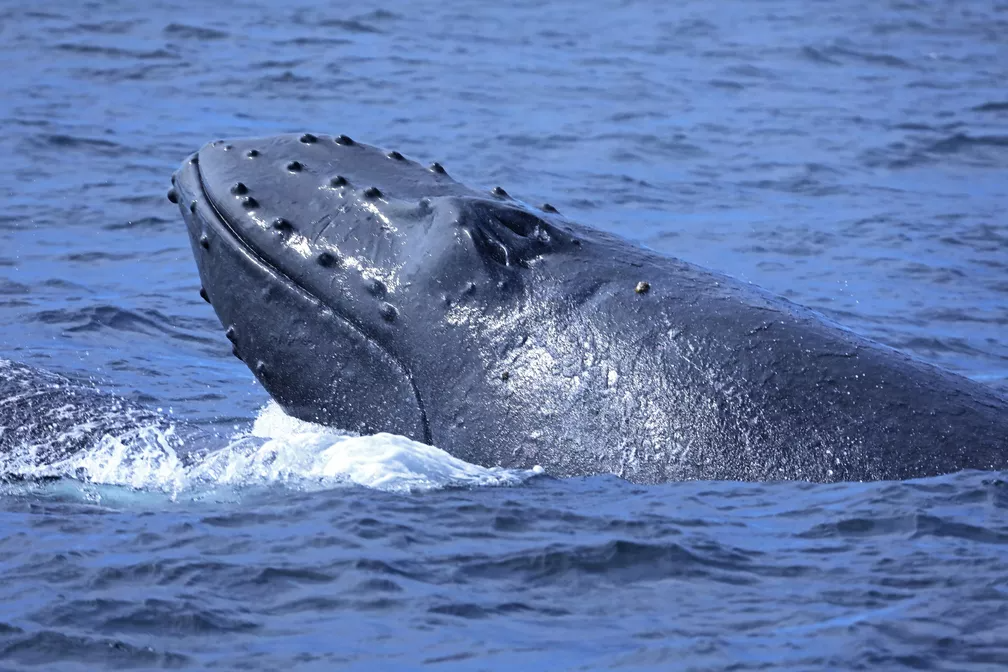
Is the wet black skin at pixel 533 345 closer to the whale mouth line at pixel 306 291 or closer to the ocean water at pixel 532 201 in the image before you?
the whale mouth line at pixel 306 291

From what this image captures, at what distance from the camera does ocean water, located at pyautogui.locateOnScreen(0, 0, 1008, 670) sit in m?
6.66

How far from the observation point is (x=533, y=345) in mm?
7762

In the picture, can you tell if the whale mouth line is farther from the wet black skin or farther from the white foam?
the white foam

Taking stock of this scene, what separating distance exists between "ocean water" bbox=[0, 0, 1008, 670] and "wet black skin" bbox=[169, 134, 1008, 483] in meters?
0.21

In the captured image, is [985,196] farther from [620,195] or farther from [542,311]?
[542,311]

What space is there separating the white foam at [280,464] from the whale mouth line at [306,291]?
194mm

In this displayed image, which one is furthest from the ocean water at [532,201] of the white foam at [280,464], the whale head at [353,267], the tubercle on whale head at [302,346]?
the whale head at [353,267]

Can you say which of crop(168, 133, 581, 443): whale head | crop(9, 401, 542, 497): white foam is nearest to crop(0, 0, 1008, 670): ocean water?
crop(9, 401, 542, 497): white foam

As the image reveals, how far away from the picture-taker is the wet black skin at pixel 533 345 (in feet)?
24.3

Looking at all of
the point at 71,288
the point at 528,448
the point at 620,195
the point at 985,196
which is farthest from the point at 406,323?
the point at 985,196

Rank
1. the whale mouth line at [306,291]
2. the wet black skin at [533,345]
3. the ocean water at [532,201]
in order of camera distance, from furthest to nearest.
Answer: the whale mouth line at [306,291], the wet black skin at [533,345], the ocean water at [532,201]

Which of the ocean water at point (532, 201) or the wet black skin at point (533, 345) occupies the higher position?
the wet black skin at point (533, 345)

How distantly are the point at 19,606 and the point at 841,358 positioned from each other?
3.92m

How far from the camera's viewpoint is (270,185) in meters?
8.47
